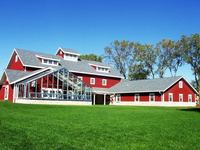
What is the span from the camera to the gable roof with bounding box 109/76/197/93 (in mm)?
47062

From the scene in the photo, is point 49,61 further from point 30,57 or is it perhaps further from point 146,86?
point 146,86

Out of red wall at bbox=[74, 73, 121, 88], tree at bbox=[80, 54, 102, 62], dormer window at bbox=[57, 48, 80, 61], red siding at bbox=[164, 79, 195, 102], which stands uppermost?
tree at bbox=[80, 54, 102, 62]

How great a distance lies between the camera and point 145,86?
163 feet

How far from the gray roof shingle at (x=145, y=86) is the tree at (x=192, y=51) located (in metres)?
16.5

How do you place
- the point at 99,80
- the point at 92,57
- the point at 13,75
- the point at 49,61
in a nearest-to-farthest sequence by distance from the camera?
the point at 13,75, the point at 49,61, the point at 99,80, the point at 92,57

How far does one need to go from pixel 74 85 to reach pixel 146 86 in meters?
14.0

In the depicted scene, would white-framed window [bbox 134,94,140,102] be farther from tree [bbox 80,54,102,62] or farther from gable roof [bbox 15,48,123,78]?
tree [bbox 80,54,102,62]

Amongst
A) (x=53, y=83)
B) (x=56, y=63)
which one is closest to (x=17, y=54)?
(x=56, y=63)

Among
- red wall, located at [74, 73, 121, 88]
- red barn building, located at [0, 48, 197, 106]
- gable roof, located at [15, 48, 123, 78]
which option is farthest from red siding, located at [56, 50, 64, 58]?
red wall, located at [74, 73, 121, 88]

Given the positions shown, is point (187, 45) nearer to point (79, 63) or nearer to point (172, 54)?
point (172, 54)

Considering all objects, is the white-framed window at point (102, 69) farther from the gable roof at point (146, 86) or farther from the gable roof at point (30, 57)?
the gable roof at point (30, 57)

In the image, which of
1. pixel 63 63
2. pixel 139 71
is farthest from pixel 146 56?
pixel 63 63

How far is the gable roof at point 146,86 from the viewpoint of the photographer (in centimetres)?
4706

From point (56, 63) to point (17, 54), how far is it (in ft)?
21.5
